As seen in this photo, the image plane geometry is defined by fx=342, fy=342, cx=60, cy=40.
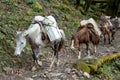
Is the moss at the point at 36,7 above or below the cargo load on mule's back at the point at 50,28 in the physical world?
below

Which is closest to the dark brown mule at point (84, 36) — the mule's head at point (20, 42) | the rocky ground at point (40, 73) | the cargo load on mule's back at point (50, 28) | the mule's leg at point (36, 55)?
the rocky ground at point (40, 73)

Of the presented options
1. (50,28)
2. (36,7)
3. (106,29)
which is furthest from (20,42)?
(106,29)

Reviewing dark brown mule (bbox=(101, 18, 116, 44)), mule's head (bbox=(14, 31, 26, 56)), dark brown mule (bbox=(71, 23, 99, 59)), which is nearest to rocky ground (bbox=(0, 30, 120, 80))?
mule's head (bbox=(14, 31, 26, 56))

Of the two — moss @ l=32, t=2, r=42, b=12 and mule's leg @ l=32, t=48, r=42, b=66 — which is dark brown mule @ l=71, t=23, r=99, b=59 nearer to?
mule's leg @ l=32, t=48, r=42, b=66

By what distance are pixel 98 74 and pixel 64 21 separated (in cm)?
845

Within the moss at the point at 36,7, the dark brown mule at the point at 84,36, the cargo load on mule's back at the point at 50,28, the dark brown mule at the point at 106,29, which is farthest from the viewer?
the dark brown mule at the point at 106,29

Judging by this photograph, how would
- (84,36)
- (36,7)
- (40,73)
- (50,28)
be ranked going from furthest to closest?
1. (36,7)
2. (84,36)
3. (50,28)
4. (40,73)

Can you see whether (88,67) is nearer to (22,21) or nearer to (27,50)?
(27,50)

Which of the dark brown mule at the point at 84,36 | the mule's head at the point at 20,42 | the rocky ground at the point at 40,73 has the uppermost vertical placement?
the mule's head at the point at 20,42

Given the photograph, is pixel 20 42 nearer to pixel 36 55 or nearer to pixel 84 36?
pixel 36 55

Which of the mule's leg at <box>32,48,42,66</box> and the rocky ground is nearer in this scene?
the rocky ground

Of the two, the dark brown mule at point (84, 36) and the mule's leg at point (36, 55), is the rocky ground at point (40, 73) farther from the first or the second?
the dark brown mule at point (84, 36)

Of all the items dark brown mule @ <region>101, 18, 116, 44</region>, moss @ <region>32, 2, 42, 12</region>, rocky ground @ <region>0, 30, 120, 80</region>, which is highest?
moss @ <region>32, 2, 42, 12</region>

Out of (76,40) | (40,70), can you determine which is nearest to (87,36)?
(76,40)
